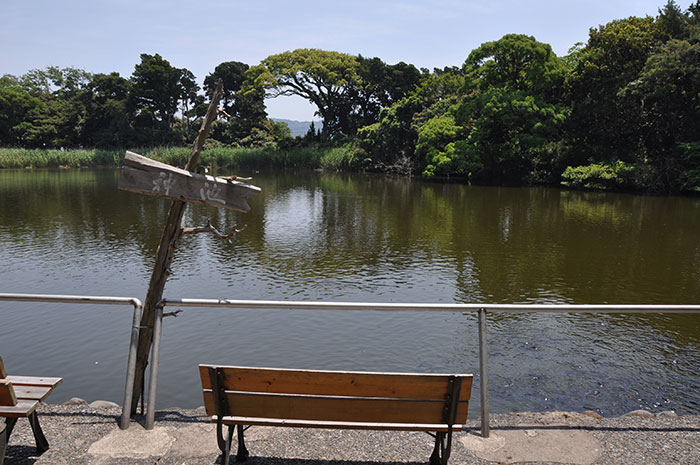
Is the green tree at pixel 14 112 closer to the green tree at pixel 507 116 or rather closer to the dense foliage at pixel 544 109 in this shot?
the dense foliage at pixel 544 109

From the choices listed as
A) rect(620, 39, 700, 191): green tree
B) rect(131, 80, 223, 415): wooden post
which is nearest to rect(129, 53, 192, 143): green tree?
rect(620, 39, 700, 191): green tree

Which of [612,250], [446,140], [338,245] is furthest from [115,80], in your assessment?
[612,250]

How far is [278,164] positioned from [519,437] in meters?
50.7

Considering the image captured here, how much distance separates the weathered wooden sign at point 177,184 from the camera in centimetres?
369

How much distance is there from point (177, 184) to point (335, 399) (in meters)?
1.76

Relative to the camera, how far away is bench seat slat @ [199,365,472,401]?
3.12 metres

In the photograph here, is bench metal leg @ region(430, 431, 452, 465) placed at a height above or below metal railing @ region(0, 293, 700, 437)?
below

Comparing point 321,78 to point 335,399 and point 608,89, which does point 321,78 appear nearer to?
point 608,89

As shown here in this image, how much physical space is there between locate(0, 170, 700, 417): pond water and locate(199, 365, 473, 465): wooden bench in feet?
11.8

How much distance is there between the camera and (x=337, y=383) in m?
3.15

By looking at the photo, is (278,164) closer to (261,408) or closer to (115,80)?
(115,80)

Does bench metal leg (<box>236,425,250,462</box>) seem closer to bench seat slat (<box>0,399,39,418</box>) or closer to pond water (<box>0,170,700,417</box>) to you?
bench seat slat (<box>0,399,39,418</box>)

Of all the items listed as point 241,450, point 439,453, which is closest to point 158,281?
point 241,450

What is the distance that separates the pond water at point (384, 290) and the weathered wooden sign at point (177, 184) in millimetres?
3638
